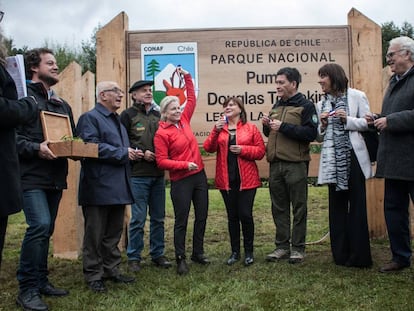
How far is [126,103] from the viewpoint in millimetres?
6133

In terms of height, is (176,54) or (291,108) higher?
(176,54)

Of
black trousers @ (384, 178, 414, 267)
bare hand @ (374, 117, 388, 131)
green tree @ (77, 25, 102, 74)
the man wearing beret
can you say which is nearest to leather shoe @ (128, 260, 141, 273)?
the man wearing beret

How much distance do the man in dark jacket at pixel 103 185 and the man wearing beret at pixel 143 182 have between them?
0.61 m

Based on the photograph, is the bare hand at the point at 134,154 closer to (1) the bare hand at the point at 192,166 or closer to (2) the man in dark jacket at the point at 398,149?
(1) the bare hand at the point at 192,166

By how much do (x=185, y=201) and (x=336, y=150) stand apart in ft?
5.13

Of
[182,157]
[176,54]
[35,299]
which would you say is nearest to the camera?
[35,299]

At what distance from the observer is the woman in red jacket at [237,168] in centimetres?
507

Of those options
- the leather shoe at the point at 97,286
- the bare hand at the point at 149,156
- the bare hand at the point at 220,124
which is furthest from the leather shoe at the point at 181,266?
the bare hand at the point at 220,124

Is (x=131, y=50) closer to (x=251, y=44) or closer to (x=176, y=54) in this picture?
(x=176, y=54)

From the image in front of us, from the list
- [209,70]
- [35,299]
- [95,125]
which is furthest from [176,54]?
[35,299]

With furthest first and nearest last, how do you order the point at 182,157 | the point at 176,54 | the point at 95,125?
the point at 176,54
the point at 182,157
the point at 95,125

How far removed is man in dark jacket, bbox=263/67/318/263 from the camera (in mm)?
Answer: 5109

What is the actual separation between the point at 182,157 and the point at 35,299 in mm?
1875

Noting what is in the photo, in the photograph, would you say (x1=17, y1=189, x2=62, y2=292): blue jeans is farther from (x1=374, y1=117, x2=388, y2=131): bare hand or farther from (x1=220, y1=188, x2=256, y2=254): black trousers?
(x1=374, y1=117, x2=388, y2=131): bare hand
